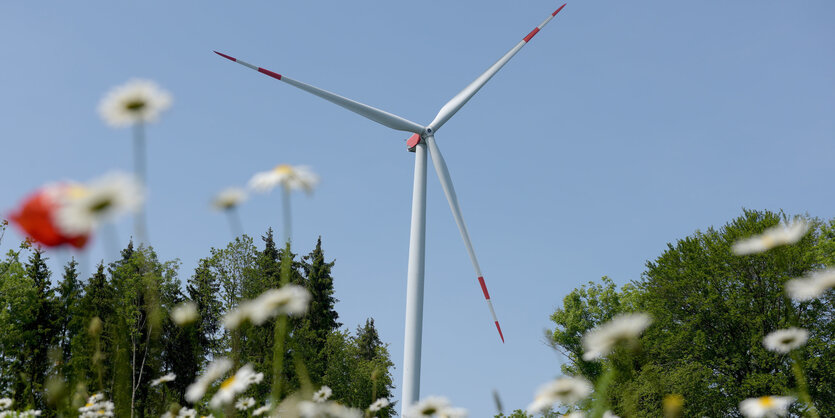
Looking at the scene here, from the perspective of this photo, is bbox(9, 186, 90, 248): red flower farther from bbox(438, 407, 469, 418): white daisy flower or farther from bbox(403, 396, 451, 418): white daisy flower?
bbox(438, 407, 469, 418): white daisy flower

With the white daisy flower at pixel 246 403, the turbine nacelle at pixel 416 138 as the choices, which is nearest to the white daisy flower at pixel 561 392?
the white daisy flower at pixel 246 403

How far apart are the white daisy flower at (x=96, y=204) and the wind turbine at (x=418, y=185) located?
16668 mm

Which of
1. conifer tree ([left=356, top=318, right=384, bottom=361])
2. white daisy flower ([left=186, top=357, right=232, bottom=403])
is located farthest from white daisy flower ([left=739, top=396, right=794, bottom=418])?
conifer tree ([left=356, top=318, right=384, bottom=361])

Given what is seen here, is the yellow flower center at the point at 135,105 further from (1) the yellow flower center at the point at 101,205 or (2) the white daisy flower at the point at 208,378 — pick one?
(2) the white daisy flower at the point at 208,378

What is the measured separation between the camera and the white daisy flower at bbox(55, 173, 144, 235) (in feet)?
9.15

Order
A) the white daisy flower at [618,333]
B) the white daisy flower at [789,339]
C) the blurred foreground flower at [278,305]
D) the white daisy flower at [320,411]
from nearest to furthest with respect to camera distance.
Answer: the white daisy flower at [618,333], the blurred foreground flower at [278,305], the white daisy flower at [320,411], the white daisy flower at [789,339]

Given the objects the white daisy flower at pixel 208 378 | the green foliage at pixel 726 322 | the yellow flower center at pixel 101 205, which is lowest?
the white daisy flower at pixel 208 378

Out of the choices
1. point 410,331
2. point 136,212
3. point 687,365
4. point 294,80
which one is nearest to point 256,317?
point 136,212

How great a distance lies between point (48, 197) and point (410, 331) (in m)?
18.7

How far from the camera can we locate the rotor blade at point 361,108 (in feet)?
80.5

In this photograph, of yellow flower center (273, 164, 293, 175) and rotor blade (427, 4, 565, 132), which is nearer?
yellow flower center (273, 164, 293, 175)

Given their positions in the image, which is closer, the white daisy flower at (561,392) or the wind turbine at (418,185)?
the white daisy flower at (561,392)

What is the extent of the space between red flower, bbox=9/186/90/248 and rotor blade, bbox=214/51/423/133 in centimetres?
2122

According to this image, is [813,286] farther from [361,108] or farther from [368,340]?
[368,340]
